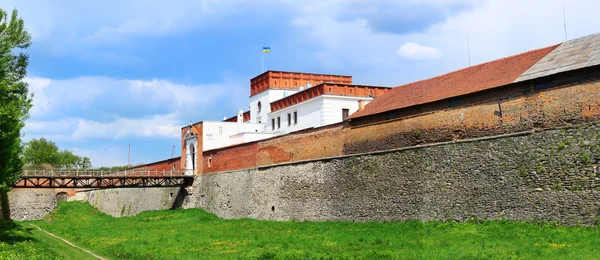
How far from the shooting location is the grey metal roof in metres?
21.2

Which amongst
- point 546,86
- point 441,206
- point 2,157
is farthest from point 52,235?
point 546,86

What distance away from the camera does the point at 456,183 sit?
2480 cm

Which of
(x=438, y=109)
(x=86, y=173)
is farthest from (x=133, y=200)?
(x=438, y=109)

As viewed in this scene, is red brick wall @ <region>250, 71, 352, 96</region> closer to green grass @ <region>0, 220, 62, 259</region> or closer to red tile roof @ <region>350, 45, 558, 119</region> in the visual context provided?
red tile roof @ <region>350, 45, 558, 119</region>

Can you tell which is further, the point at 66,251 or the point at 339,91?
the point at 339,91

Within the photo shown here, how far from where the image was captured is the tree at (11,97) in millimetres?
22672

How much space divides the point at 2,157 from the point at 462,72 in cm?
2004

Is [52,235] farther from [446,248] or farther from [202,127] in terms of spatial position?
[446,248]

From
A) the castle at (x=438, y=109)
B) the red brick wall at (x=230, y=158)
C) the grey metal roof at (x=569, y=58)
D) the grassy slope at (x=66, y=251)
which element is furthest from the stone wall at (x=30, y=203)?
the grey metal roof at (x=569, y=58)

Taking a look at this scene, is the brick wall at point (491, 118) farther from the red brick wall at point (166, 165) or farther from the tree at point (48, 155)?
the tree at point (48, 155)

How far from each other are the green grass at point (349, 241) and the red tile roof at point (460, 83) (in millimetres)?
5454

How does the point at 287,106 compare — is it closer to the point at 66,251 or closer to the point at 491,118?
the point at 66,251

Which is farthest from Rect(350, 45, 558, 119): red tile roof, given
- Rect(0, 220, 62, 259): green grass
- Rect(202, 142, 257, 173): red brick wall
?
Rect(0, 220, 62, 259): green grass

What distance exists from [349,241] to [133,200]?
3480cm
